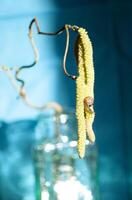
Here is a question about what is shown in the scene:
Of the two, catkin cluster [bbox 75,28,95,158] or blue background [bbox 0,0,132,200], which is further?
blue background [bbox 0,0,132,200]

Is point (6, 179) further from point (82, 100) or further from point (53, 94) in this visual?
point (82, 100)

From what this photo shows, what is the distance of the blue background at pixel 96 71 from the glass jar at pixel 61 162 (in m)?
0.04

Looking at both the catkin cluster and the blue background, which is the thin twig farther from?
the catkin cluster

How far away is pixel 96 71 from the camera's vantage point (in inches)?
29.8

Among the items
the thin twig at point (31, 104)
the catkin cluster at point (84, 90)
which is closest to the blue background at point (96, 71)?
the thin twig at point (31, 104)

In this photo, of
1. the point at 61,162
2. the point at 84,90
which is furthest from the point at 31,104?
the point at 84,90

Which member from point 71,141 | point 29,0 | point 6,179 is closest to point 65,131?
point 71,141

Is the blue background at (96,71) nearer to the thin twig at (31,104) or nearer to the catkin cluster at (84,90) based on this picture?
the thin twig at (31,104)

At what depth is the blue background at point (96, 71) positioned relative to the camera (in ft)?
2.43

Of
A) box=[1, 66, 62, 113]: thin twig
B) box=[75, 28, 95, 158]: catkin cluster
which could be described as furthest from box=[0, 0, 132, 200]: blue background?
box=[75, 28, 95, 158]: catkin cluster

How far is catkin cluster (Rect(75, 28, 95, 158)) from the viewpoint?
407 mm

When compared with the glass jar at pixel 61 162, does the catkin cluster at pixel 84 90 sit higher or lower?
higher

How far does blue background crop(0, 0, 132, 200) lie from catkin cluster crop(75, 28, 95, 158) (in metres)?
0.32

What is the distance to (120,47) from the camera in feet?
2.48
